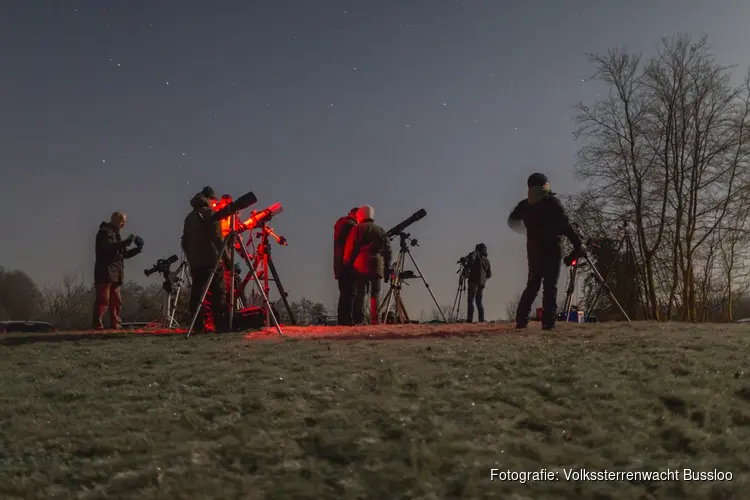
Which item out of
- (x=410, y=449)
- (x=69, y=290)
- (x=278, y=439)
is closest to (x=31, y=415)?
(x=278, y=439)

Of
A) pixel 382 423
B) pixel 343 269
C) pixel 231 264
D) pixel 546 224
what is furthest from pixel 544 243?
pixel 382 423

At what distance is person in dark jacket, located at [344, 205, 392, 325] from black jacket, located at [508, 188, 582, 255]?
2.98 meters

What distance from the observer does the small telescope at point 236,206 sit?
27.3 feet

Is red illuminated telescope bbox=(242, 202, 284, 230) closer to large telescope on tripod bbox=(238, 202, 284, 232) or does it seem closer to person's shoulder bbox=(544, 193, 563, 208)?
large telescope on tripod bbox=(238, 202, 284, 232)

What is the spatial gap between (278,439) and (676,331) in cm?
526

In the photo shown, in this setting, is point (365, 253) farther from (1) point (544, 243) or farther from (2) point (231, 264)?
(1) point (544, 243)

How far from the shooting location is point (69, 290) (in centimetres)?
5269

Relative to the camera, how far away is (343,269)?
10.9 m

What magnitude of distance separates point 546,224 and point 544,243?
0.82 ft

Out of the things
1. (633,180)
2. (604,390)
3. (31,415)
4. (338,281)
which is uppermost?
(633,180)

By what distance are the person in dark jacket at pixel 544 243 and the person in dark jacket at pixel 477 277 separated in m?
6.74

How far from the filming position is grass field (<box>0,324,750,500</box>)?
3115 mm

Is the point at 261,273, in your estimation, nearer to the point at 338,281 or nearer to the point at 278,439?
the point at 338,281

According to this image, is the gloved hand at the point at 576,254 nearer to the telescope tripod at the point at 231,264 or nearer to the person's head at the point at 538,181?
the person's head at the point at 538,181
